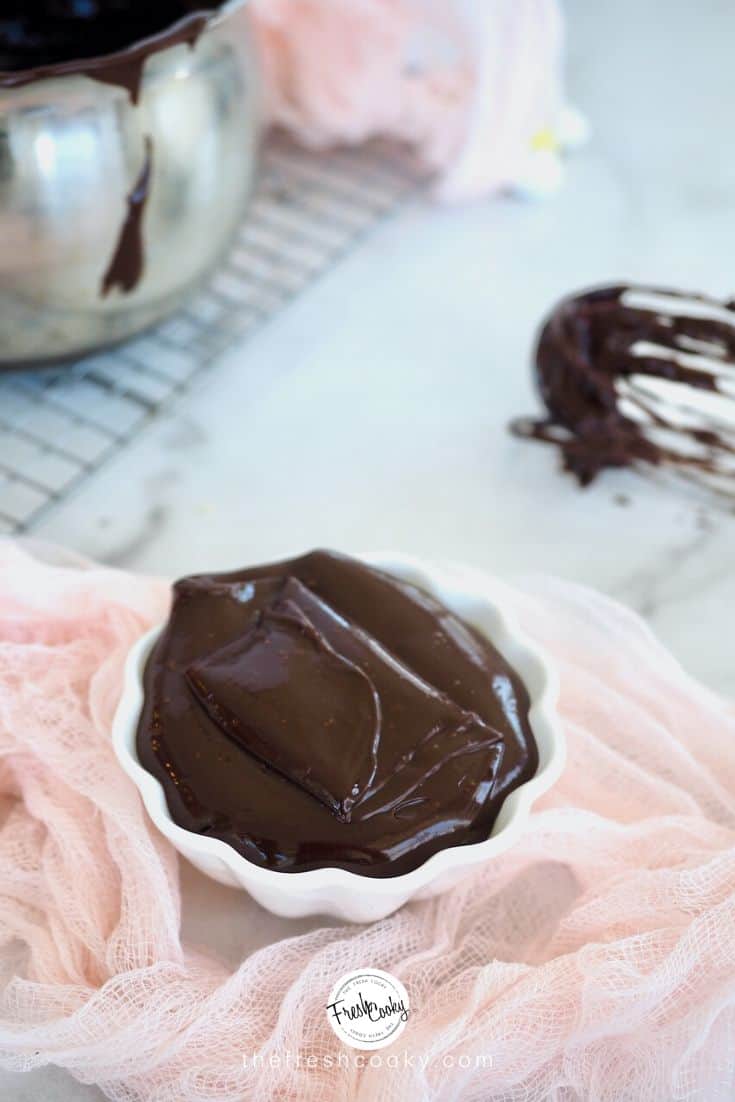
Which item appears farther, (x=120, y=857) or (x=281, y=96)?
(x=281, y=96)

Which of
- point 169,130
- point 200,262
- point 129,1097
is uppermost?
point 169,130

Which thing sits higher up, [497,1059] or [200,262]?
[200,262]

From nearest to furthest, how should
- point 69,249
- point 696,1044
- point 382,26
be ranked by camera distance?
point 696,1044, point 69,249, point 382,26

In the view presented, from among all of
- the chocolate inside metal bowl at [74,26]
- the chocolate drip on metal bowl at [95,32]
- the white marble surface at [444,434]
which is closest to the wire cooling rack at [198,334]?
the white marble surface at [444,434]

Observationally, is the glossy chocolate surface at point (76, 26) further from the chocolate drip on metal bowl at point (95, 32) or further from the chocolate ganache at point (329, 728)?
the chocolate ganache at point (329, 728)

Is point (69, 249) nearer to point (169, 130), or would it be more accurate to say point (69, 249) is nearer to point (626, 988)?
point (169, 130)

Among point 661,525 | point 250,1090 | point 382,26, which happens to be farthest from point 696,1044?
point 382,26
